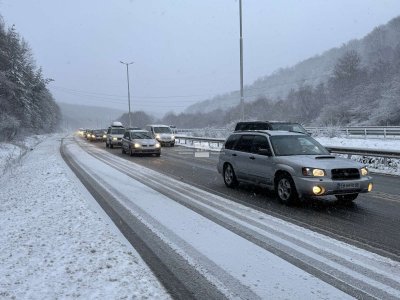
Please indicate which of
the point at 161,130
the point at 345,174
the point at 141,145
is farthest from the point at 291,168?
the point at 161,130

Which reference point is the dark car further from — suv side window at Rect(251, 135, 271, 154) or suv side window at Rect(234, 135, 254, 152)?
suv side window at Rect(251, 135, 271, 154)

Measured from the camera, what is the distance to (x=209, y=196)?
1125 centimetres

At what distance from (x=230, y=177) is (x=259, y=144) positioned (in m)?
1.79

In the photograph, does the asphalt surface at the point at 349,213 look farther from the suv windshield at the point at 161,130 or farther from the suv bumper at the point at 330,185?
the suv windshield at the point at 161,130

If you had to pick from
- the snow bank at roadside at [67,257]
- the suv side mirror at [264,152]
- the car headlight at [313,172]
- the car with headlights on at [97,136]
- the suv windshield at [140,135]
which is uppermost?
the suv side mirror at [264,152]

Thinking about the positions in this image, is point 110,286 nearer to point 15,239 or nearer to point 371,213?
point 15,239

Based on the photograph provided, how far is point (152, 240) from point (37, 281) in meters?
2.24

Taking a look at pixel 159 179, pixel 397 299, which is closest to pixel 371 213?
pixel 397 299

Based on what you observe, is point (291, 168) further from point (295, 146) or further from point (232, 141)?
point (232, 141)

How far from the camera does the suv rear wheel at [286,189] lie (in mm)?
9766

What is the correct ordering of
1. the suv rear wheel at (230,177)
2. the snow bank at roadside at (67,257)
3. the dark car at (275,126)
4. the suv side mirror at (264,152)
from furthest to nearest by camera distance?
the dark car at (275,126), the suv rear wheel at (230,177), the suv side mirror at (264,152), the snow bank at roadside at (67,257)

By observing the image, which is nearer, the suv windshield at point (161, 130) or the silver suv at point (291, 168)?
the silver suv at point (291, 168)

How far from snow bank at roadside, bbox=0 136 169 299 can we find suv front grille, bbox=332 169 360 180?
4.71 meters

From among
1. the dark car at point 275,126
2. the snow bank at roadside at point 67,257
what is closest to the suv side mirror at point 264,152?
the snow bank at roadside at point 67,257
